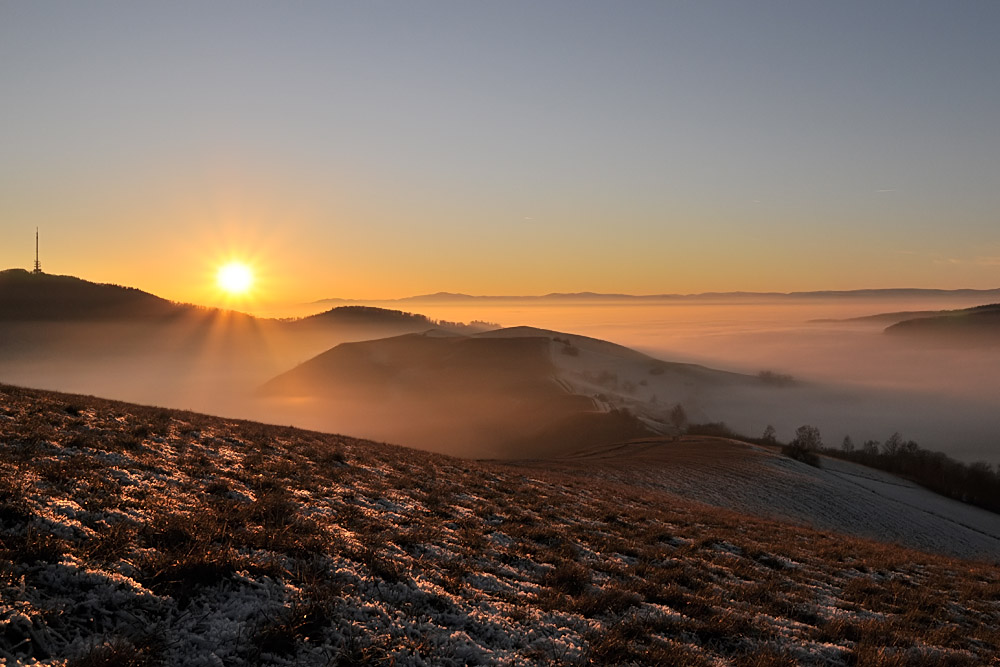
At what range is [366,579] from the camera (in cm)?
782

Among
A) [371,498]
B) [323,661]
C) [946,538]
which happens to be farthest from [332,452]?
[946,538]

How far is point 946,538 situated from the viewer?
4444 centimetres

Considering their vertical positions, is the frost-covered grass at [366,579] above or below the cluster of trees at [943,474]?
above

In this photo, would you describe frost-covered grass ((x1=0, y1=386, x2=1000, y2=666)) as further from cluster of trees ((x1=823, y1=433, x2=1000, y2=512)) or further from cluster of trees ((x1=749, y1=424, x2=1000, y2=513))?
cluster of trees ((x1=823, y1=433, x2=1000, y2=512))

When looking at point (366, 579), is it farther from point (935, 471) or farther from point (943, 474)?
point (935, 471)

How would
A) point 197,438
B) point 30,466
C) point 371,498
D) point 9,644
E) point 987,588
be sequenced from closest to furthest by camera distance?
1. point 9,644
2. point 30,466
3. point 371,498
4. point 987,588
5. point 197,438

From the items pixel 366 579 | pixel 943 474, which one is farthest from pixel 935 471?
pixel 366 579

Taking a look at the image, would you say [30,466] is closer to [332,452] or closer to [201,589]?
[201,589]

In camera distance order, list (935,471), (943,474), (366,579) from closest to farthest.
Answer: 1. (366,579)
2. (943,474)
3. (935,471)

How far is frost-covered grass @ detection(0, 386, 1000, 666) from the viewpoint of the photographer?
5926mm

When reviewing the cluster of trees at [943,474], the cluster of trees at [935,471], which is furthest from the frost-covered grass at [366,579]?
the cluster of trees at [943,474]

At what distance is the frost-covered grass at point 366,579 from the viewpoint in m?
5.93

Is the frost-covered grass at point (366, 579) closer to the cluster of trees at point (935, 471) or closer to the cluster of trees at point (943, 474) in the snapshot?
the cluster of trees at point (935, 471)

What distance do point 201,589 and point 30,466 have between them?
21.6ft
